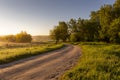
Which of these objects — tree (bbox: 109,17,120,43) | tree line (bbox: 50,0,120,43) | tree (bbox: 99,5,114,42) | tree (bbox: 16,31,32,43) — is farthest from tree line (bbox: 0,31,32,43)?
tree (bbox: 109,17,120,43)

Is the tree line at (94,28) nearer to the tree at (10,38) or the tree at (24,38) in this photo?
the tree at (24,38)

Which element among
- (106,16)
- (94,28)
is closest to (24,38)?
(94,28)

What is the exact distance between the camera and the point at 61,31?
10506 centimetres

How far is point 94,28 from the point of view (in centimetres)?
9225

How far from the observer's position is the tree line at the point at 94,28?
64719mm

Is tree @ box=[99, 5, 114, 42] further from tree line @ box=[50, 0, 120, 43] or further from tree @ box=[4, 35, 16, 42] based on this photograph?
tree @ box=[4, 35, 16, 42]

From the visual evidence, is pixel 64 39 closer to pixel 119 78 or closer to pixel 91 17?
pixel 91 17

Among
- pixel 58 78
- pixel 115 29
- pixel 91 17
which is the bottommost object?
pixel 58 78

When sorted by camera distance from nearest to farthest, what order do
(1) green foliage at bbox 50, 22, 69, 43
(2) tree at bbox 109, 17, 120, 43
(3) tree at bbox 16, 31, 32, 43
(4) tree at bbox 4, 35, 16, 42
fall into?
(2) tree at bbox 109, 17, 120, 43 < (1) green foliage at bbox 50, 22, 69, 43 < (3) tree at bbox 16, 31, 32, 43 < (4) tree at bbox 4, 35, 16, 42

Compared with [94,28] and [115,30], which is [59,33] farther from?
[115,30]

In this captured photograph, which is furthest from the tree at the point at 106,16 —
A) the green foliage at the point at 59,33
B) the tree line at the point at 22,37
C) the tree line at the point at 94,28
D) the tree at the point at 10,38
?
the tree at the point at 10,38

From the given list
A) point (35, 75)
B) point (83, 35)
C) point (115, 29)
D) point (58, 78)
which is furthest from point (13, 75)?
point (83, 35)

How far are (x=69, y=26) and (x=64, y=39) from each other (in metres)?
8.45

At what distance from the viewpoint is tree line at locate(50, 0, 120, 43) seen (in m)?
64.7
